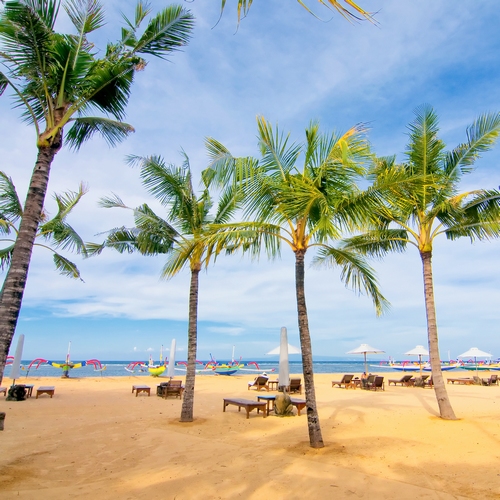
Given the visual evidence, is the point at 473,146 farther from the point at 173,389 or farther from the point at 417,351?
the point at 417,351

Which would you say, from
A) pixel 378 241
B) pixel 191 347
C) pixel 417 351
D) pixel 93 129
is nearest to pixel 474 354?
pixel 417 351

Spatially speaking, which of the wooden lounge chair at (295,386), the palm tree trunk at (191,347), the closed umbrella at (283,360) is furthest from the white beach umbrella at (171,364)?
the palm tree trunk at (191,347)

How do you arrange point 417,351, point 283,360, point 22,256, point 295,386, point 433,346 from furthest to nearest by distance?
point 417,351
point 295,386
point 283,360
point 433,346
point 22,256

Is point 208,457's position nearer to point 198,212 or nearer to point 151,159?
point 198,212

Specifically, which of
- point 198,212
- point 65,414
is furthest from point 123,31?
point 65,414

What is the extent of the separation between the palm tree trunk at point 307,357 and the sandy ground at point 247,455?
11.3 inches

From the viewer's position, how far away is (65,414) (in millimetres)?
10977

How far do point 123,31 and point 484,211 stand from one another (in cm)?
890

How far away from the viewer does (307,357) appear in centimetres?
725

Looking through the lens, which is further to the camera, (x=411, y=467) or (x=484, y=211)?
(x=484, y=211)

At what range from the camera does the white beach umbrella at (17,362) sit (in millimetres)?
14380

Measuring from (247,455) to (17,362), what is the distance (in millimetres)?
11512

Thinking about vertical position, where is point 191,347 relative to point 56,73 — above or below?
below

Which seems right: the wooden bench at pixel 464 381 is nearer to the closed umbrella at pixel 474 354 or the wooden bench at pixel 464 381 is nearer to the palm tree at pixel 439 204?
the closed umbrella at pixel 474 354
